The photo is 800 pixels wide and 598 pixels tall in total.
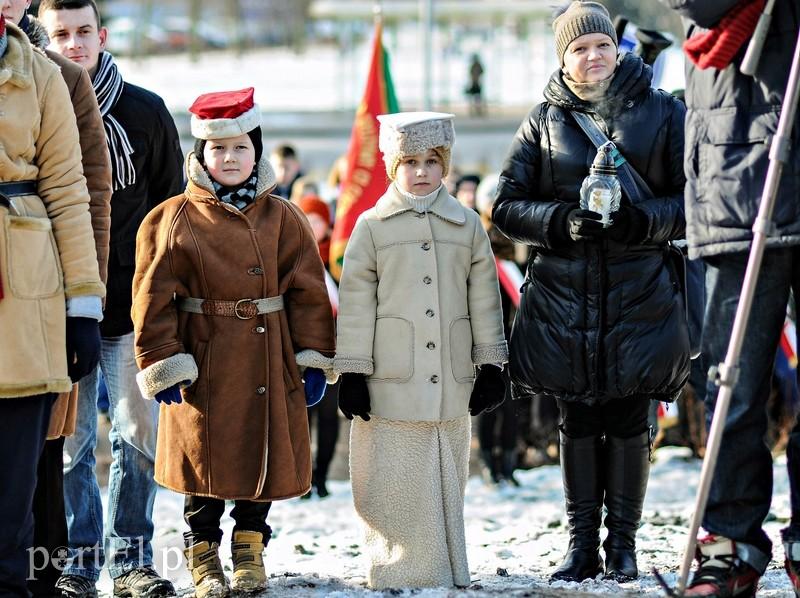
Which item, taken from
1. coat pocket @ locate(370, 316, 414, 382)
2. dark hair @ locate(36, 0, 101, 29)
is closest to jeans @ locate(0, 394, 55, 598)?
coat pocket @ locate(370, 316, 414, 382)

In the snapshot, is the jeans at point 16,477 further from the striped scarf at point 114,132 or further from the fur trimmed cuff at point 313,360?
the striped scarf at point 114,132

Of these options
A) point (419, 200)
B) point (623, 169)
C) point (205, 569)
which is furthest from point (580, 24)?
point (205, 569)

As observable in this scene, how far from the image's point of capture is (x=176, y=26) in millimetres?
68875

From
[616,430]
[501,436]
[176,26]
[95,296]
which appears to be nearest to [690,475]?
[501,436]

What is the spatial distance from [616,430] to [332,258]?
4.36 m

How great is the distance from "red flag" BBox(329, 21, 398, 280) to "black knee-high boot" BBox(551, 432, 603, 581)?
396 centimetres

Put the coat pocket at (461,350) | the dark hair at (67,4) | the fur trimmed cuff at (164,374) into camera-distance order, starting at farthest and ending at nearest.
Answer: the dark hair at (67,4) < the coat pocket at (461,350) < the fur trimmed cuff at (164,374)

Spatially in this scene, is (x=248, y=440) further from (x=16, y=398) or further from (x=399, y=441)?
(x=16, y=398)

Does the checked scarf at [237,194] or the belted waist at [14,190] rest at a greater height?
the belted waist at [14,190]

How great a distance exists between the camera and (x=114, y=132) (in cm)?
556

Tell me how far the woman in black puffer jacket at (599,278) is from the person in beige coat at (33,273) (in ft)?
5.61

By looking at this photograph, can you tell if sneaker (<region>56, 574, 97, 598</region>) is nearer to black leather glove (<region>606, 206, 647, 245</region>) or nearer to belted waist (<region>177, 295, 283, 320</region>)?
belted waist (<region>177, 295, 283, 320</region>)

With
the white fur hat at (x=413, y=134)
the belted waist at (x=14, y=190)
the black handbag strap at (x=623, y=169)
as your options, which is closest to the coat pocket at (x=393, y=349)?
the white fur hat at (x=413, y=134)

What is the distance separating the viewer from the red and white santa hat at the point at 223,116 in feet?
16.8
